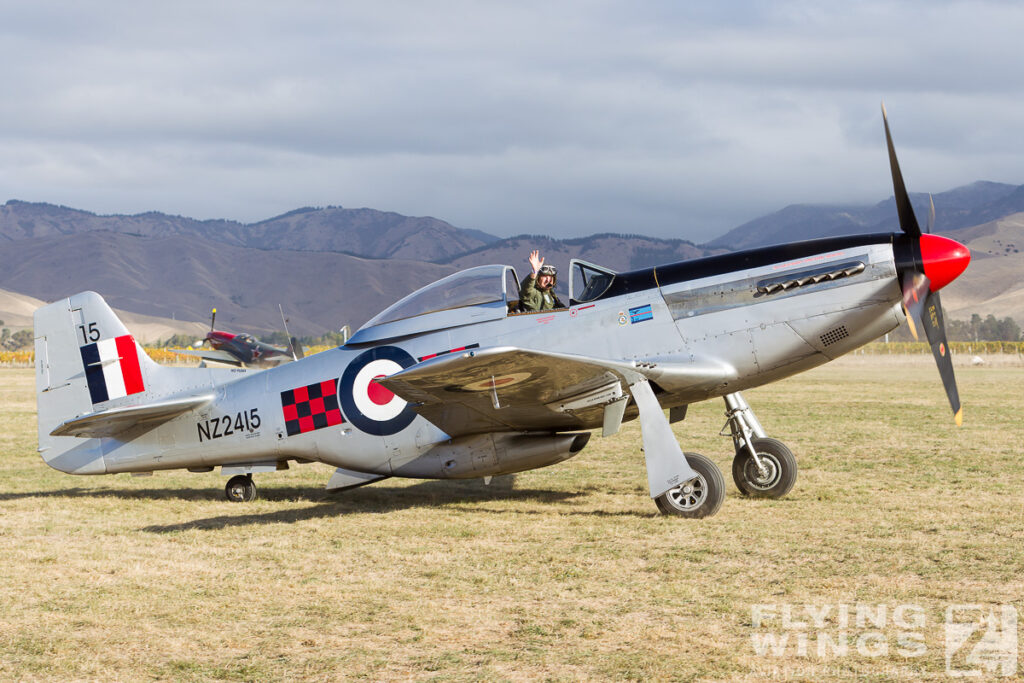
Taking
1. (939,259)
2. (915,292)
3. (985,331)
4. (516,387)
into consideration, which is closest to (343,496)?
(516,387)

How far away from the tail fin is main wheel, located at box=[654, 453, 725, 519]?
5.73 m

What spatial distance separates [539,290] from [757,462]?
2.72m

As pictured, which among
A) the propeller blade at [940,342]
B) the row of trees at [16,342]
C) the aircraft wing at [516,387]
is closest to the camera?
the aircraft wing at [516,387]

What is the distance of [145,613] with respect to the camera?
541 centimetres

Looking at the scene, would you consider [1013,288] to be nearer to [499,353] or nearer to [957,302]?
[957,302]

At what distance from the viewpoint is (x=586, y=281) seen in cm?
870

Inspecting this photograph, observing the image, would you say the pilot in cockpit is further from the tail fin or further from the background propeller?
the tail fin

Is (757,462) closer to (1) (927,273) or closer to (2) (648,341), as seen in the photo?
(2) (648,341)

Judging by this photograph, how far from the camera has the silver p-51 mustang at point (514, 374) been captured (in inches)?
312

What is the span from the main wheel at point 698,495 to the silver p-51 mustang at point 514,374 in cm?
2

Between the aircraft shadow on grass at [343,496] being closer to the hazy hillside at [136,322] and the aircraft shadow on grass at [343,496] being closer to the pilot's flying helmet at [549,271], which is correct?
the pilot's flying helmet at [549,271]

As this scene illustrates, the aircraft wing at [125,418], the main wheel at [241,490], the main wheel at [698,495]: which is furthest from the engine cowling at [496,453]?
the aircraft wing at [125,418]

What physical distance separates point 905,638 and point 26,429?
1704 centimetres

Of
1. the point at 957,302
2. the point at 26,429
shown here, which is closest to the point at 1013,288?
the point at 957,302
